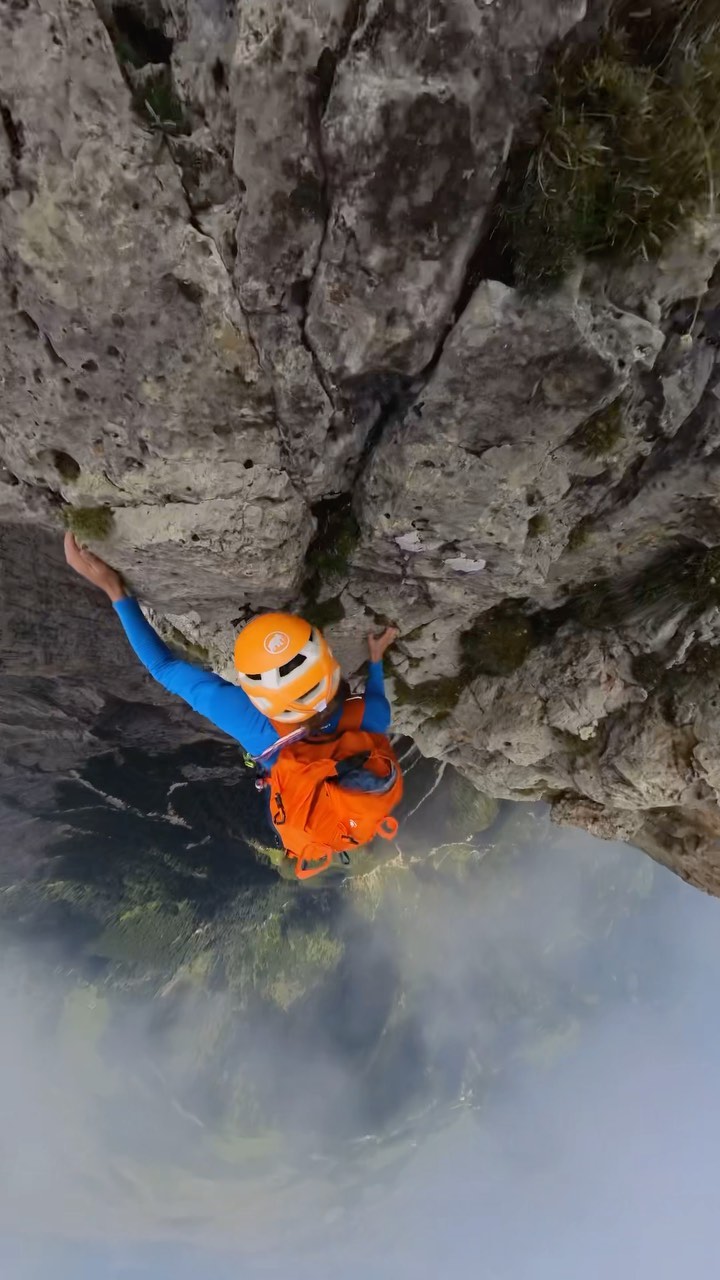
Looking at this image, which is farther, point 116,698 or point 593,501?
point 116,698

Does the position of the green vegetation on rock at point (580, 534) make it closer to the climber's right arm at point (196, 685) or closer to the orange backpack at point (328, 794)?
the orange backpack at point (328, 794)

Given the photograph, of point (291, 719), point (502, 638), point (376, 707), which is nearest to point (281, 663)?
point (291, 719)

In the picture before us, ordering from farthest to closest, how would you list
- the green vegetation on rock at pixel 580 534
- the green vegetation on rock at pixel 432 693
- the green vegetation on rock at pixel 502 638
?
the green vegetation on rock at pixel 432 693 → the green vegetation on rock at pixel 502 638 → the green vegetation on rock at pixel 580 534

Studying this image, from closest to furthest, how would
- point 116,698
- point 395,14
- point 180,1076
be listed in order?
point 395,14 → point 116,698 → point 180,1076

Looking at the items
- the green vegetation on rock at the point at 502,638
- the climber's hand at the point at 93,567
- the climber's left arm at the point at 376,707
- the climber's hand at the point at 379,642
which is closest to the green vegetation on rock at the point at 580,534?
the green vegetation on rock at the point at 502,638

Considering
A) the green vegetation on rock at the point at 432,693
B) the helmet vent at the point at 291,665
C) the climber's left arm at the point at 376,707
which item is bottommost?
the green vegetation on rock at the point at 432,693

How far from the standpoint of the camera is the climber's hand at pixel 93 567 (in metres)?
4.18

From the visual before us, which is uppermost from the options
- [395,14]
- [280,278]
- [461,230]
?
[395,14]

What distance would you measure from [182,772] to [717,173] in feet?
33.7

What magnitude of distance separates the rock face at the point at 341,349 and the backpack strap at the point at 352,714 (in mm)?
663

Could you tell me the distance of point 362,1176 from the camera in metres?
15.6

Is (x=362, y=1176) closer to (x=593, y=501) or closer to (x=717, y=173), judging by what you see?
(x=593, y=501)

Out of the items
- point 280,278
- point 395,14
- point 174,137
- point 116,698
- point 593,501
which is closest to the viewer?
point 395,14

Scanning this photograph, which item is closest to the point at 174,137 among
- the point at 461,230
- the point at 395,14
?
the point at 395,14
